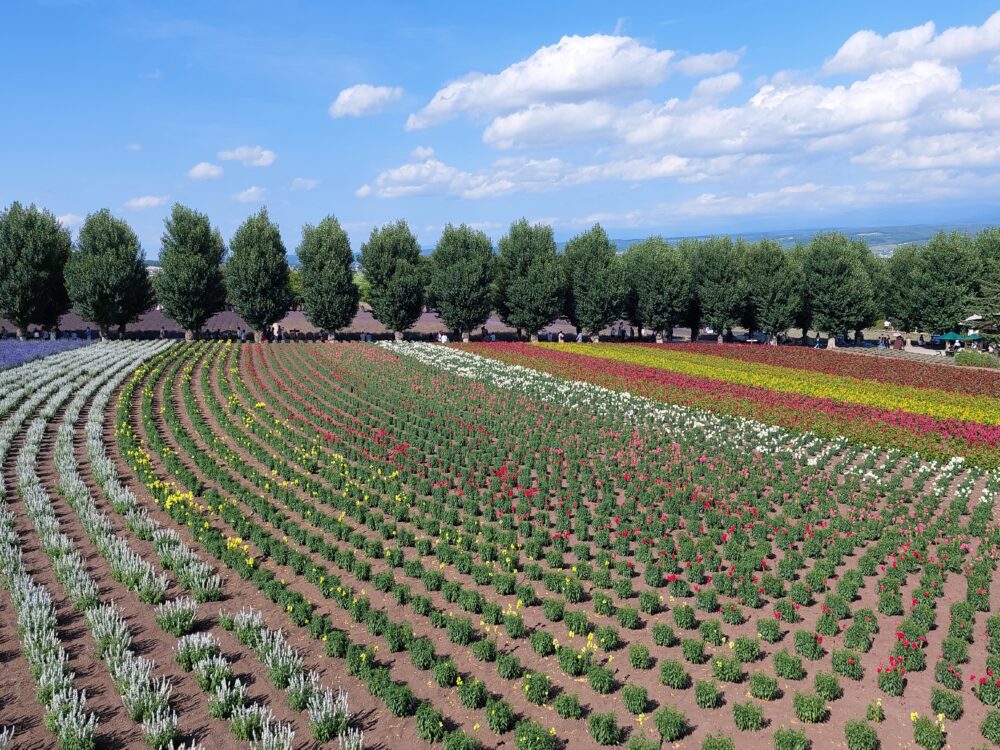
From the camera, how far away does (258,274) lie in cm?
5725

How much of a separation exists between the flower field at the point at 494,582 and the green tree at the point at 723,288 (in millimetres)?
37149

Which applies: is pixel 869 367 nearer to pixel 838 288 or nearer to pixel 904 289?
pixel 838 288

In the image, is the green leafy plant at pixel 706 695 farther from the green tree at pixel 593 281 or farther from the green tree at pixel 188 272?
the green tree at pixel 188 272

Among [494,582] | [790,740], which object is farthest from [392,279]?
[790,740]

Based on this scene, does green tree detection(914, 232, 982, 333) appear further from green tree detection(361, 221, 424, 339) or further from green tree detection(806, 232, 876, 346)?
green tree detection(361, 221, 424, 339)

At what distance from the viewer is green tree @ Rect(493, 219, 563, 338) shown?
59938 millimetres

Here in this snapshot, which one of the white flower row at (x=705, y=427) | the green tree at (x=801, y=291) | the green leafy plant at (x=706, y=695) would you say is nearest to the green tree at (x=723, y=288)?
the green tree at (x=801, y=291)

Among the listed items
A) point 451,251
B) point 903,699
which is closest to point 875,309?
point 451,251

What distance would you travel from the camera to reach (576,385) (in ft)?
105

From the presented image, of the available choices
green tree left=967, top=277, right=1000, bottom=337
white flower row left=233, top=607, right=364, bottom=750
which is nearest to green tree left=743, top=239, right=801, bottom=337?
green tree left=967, top=277, right=1000, bottom=337

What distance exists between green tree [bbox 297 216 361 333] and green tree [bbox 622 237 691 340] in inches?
1051

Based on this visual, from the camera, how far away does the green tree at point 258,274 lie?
5722 cm

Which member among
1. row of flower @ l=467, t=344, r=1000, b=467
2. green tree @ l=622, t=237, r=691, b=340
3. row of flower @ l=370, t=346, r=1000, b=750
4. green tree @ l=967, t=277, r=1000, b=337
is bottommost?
row of flower @ l=370, t=346, r=1000, b=750

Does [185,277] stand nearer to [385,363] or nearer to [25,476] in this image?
[385,363]
